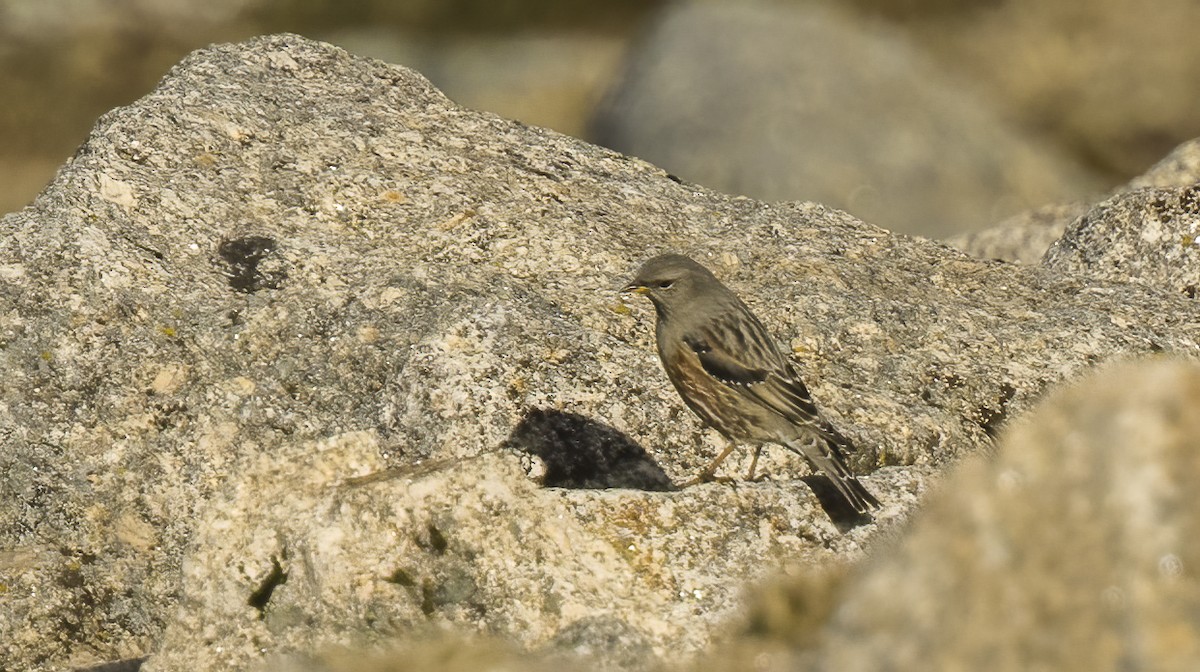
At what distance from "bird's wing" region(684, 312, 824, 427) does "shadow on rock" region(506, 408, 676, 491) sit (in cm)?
82

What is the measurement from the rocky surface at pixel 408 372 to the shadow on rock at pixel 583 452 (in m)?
0.02

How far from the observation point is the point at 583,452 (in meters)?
8.94

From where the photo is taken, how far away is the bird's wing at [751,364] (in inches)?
365

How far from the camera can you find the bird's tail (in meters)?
8.20

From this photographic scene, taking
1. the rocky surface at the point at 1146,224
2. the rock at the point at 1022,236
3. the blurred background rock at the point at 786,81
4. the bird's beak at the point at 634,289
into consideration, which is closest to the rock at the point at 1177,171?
the rocky surface at the point at 1146,224

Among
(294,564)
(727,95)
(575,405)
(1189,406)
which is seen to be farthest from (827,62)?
(1189,406)

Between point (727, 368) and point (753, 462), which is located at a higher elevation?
point (727, 368)

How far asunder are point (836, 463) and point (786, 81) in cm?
1930

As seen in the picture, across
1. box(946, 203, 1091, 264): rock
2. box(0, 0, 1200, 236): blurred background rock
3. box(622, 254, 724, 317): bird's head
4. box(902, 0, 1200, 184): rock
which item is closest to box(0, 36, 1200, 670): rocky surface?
box(622, 254, 724, 317): bird's head

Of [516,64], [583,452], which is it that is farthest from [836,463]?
[516,64]

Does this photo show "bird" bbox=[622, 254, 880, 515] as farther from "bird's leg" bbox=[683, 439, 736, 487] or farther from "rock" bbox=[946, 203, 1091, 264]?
"rock" bbox=[946, 203, 1091, 264]

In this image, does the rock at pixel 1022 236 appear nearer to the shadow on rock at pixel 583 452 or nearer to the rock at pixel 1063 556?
the shadow on rock at pixel 583 452

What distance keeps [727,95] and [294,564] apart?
2063 cm

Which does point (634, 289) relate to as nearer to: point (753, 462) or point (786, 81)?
point (753, 462)
